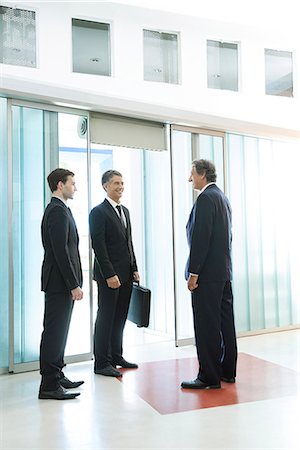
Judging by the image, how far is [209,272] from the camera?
3361 mm

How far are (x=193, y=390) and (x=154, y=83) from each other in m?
3.30

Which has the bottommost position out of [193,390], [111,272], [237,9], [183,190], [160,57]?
[193,390]

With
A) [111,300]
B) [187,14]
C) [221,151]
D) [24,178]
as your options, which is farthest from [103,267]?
[187,14]

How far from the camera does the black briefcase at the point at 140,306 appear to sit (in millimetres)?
3787

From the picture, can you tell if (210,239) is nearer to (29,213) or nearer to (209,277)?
(209,277)

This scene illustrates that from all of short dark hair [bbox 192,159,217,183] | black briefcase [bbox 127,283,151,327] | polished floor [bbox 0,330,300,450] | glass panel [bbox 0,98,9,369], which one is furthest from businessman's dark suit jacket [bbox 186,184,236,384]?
glass panel [bbox 0,98,9,369]

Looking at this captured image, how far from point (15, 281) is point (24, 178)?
0.89 m

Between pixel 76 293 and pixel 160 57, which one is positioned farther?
pixel 160 57

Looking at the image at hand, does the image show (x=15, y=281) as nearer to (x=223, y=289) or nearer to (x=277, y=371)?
(x=223, y=289)

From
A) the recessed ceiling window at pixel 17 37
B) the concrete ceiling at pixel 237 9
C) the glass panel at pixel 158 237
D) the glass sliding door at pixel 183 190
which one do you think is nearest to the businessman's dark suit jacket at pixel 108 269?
the glass sliding door at pixel 183 190

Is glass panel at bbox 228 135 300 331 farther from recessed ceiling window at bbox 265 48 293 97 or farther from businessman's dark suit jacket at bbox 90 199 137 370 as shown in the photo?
businessman's dark suit jacket at bbox 90 199 137 370

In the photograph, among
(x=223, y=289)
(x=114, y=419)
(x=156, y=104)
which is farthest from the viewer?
(x=156, y=104)

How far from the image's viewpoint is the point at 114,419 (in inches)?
111

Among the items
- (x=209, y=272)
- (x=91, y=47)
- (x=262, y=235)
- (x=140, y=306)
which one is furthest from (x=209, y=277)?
(x=91, y=47)
